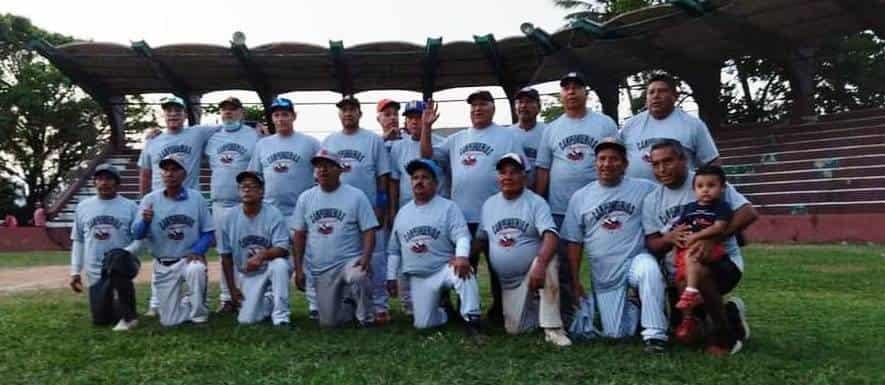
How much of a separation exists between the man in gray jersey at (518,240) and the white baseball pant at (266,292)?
1518mm

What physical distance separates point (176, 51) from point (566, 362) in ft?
60.1

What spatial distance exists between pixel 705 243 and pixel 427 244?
74.3 inches

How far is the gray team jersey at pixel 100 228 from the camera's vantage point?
577 cm

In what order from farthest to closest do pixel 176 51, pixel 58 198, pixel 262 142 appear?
pixel 58 198 < pixel 176 51 < pixel 262 142

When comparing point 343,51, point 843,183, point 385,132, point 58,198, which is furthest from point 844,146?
point 58,198

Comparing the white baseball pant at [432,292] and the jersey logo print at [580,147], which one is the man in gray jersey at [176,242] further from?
the jersey logo print at [580,147]

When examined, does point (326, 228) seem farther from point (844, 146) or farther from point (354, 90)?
point (354, 90)

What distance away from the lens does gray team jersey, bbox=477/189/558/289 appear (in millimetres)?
4809

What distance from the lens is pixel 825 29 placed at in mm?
18016

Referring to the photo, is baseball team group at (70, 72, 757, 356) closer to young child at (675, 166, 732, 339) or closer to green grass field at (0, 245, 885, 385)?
young child at (675, 166, 732, 339)

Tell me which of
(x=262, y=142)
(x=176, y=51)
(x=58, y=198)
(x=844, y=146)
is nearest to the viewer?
(x=262, y=142)

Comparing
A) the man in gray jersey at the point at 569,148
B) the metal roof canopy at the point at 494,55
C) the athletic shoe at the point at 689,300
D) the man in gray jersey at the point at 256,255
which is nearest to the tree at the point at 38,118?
the metal roof canopy at the point at 494,55

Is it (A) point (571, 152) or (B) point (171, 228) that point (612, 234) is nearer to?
(A) point (571, 152)

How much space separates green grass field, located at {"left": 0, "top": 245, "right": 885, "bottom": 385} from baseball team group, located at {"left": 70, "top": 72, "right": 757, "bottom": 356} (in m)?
0.24
